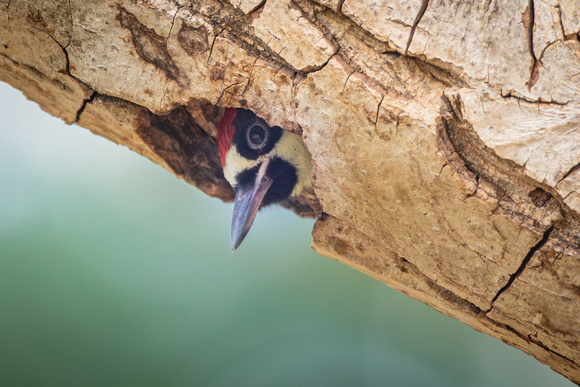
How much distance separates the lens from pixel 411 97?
45.0 inches

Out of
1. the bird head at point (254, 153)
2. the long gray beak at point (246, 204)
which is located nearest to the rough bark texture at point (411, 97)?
the long gray beak at point (246, 204)

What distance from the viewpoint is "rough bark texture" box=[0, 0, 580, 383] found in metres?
1.08

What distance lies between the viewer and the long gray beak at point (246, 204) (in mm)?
1737

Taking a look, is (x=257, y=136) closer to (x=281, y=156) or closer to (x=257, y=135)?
(x=257, y=135)

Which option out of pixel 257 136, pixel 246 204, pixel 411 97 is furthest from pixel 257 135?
pixel 411 97

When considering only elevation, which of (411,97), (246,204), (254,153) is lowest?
(246,204)

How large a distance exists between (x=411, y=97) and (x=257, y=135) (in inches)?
38.4

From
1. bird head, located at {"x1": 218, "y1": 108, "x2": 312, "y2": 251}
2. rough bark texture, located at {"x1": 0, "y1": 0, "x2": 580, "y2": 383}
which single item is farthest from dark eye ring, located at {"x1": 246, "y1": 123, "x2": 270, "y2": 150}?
rough bark texture, located at {"x1": 0, "y1": 0, "x2": 580, "y2": 383}

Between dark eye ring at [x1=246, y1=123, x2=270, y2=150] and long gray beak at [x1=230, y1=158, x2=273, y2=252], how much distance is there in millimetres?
85

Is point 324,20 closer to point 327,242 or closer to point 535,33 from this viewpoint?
point 535,33

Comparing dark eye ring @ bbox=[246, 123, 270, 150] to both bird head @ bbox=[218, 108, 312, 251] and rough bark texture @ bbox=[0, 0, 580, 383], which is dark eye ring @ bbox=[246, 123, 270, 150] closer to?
bird head @ bbox=[218, 108, 312, 251]

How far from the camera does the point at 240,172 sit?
6.51 ft

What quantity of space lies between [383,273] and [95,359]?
176cm

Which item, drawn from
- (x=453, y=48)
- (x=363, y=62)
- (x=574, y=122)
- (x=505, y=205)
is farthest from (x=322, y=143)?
(x=574, y=122)
